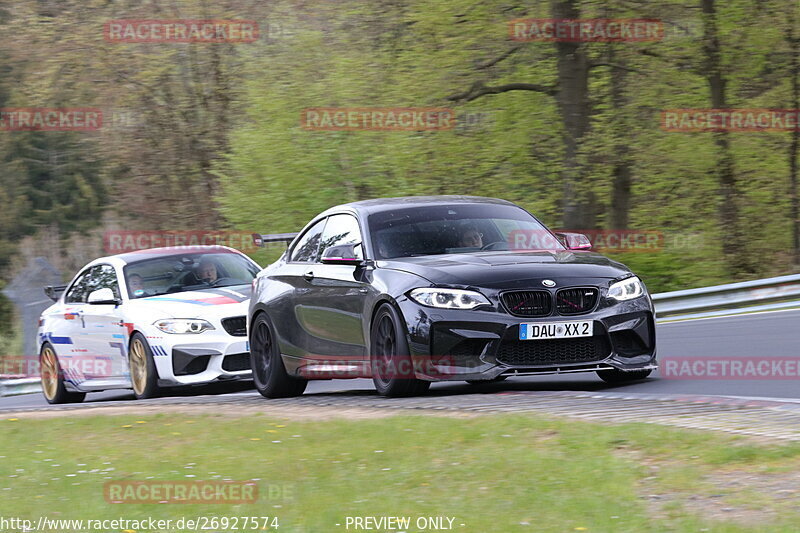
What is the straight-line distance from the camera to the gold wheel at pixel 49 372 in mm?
16812

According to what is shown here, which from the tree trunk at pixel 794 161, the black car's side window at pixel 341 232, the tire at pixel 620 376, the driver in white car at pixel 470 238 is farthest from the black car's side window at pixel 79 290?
the tree trunk at pixel 794 161

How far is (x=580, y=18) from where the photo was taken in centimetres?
Answer: 2436

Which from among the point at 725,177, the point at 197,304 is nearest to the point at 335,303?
the point at 197,304

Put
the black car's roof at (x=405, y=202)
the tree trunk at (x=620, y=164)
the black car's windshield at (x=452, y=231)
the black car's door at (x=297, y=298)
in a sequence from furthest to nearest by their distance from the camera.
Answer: the tree trunk at (x=620, y=164)
the black car's door at (x=297, y=298)
the black car's roof at (x=405, y=202)
the black car's windshield at (x=452, y=231)

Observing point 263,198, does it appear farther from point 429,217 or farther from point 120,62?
point 429,217

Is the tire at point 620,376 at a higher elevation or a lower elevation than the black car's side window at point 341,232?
lower

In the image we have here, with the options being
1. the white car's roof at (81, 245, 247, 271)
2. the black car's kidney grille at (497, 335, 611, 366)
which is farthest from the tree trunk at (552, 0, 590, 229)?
the black car's kidney grille at (497, 335, 611, 366)

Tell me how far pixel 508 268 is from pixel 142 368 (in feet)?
19.2

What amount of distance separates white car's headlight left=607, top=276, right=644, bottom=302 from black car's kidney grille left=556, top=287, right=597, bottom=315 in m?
0.17

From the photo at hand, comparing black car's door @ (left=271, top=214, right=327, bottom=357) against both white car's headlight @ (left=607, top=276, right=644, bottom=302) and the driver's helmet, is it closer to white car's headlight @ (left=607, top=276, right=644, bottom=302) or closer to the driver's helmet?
white car's headlight @ (left=607, top=276, right=644, bottom=302)

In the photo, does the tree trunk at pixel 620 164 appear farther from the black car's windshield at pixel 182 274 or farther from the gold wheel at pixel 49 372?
the gold wheel at pixel 49 372

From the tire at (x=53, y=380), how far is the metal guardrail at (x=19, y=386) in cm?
372

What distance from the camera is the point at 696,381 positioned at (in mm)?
10617

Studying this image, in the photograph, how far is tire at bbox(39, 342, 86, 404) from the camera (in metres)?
16.7
